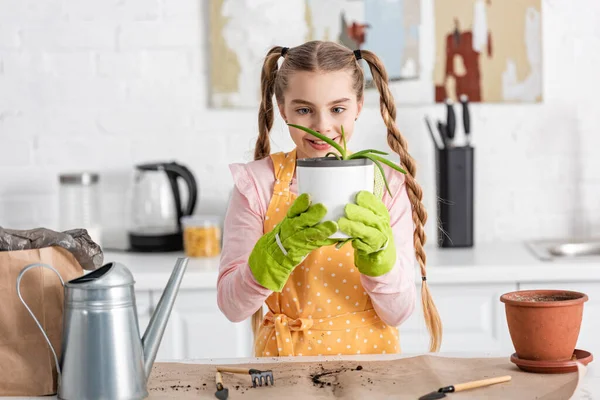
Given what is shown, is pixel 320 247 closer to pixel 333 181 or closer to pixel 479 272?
pixel 333 181

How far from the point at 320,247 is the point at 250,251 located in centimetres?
15

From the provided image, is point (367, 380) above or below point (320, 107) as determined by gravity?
below

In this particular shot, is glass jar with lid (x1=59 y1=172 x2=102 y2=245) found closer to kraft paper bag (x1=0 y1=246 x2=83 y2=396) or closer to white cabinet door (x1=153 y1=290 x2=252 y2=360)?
white cabinet door (x1=153 y1=290 x2=252 y2=360)

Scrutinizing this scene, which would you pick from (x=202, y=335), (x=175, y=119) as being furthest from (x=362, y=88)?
(x=175, y=119)

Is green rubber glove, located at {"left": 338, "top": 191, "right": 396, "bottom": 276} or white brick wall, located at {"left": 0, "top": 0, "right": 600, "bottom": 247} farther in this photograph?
white brick wall, located at {"left": 0, "top": 0, "right": 600, "bottom": 247}

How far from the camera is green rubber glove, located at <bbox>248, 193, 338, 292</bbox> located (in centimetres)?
121

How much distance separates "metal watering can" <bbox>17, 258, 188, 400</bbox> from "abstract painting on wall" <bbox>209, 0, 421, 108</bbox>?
66.3 inches

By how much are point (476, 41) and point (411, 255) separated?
139cm

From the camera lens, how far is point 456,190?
2666mm

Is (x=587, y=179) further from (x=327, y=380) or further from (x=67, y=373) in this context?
(x=67, y=373)

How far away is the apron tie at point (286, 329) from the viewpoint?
5.32 ft

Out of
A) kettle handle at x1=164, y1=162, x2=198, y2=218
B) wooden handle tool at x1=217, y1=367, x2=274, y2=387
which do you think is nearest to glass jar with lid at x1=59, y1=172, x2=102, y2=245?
kettle handle at x1=164, y1=162, x2=198, y2=218

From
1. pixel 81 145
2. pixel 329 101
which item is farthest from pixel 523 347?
pixel 81 145

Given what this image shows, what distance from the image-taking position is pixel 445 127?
2.72 m
